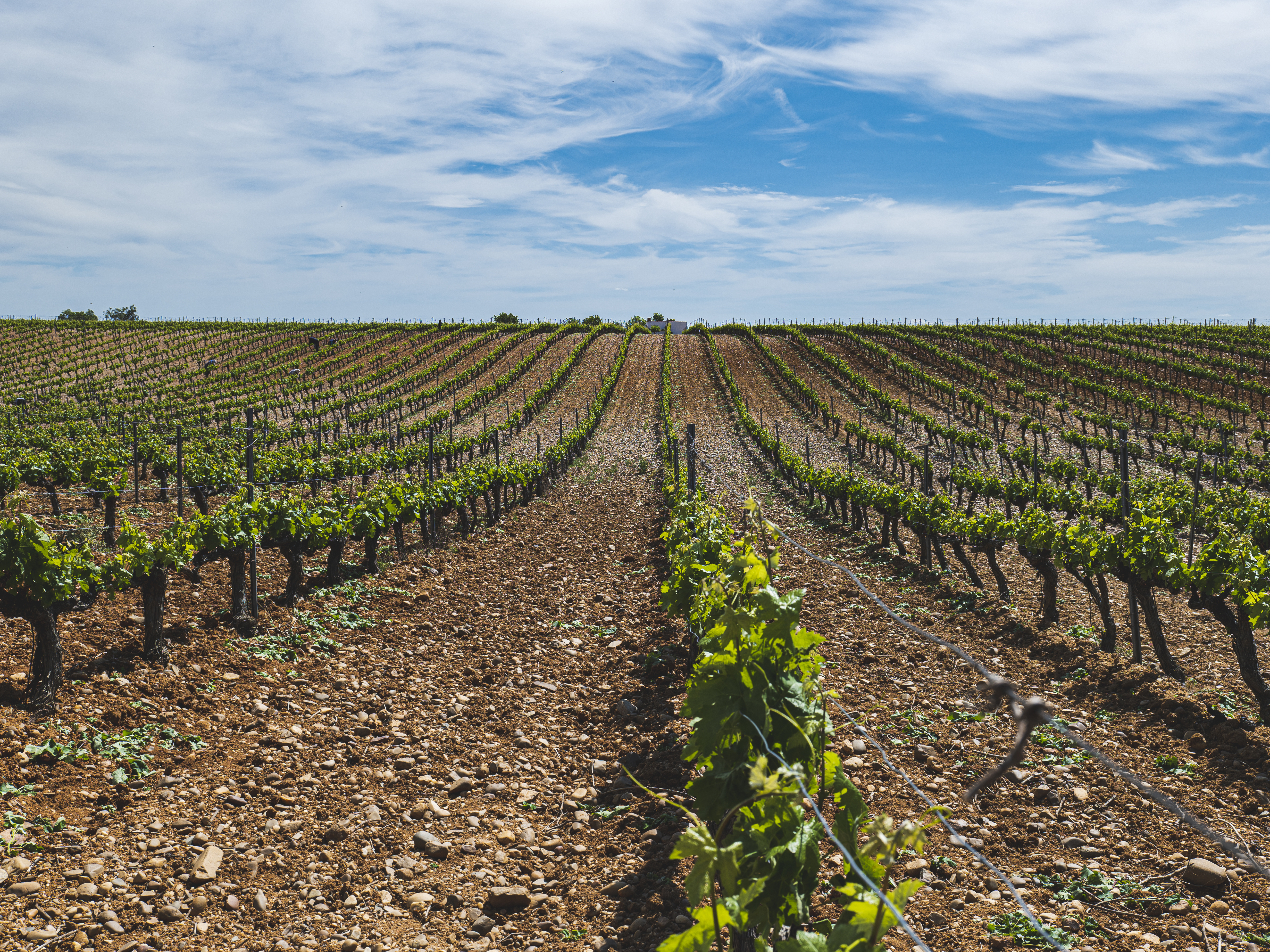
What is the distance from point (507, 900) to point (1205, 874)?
477cm

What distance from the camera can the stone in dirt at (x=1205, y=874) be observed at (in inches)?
191

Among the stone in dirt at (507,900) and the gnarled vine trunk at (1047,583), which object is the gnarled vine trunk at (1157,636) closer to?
the gnarled vine trunk at (1047,583)

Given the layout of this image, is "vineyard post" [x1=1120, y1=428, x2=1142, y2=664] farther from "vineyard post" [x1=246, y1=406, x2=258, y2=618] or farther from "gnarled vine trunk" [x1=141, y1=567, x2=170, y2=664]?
"gnarled vine trunk" [x1=141, y1=567, x2=170, y2=664]

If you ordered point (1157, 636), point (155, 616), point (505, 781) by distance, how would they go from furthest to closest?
1. point (1157, 636)
2. point (155, 616)
3. point (505, 781)

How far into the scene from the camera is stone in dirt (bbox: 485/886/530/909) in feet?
16.5

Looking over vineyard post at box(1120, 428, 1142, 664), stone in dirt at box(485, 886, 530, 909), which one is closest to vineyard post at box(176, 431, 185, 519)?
stone in dirt at box(485, 886, 530, 909)

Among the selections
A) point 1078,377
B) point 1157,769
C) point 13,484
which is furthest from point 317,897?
point 1078,377

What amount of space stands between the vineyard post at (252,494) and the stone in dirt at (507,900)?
20.2 ft

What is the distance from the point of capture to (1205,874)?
191 inches

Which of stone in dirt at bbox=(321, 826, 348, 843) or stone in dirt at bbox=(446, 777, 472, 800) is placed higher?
stone in dirt at bbox=(321, 826, 348, 843)

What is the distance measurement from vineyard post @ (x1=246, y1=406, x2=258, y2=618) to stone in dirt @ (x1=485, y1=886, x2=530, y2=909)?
242 inches

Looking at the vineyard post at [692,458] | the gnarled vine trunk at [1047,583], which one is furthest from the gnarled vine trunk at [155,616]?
the gnarled vine trunk at [1047,583]

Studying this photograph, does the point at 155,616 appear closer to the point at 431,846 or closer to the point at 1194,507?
the point at 431,846

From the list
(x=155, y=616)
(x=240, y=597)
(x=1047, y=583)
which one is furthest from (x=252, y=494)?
(x=1047, y=583)
